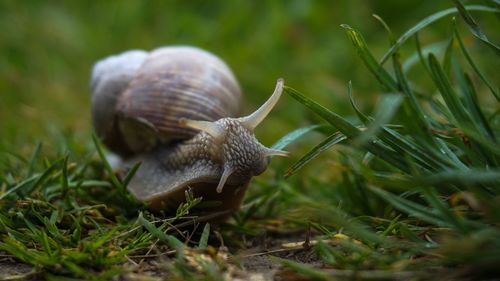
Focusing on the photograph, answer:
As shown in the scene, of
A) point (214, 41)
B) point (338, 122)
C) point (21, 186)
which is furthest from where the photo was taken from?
point (214, 41)

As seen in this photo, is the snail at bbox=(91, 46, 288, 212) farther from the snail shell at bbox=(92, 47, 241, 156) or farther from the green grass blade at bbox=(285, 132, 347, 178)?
the green grass blade at bbox=(285, 132, 347, 178)

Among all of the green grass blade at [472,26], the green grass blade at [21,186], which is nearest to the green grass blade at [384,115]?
the green grass blade at [472,26]

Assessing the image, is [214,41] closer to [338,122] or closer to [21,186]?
[21,186]

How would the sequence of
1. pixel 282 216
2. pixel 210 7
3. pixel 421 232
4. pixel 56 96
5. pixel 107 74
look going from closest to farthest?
1. pixel 421 232
2. pixel 282 216
3. pixel 107 74
4. pixel 56 96
5. pixel 210 7

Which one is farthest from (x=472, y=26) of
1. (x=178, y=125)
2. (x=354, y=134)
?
(x=178, y=125)

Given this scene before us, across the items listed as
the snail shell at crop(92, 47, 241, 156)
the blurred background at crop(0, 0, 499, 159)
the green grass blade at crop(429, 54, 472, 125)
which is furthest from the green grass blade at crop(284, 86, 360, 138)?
the blurred background at crop(0, 0, 499, 159)

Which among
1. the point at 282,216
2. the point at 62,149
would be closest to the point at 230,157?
the point at 282,216

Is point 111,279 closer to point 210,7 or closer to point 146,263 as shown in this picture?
point 146,263
